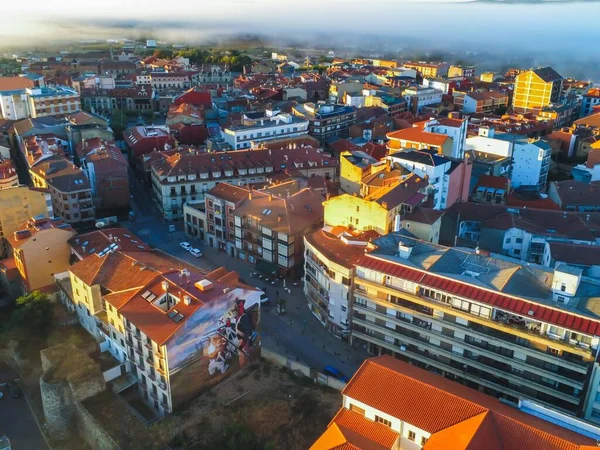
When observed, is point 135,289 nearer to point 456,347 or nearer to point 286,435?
point 286,435

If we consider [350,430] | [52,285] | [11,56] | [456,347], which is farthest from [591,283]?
[11,56]

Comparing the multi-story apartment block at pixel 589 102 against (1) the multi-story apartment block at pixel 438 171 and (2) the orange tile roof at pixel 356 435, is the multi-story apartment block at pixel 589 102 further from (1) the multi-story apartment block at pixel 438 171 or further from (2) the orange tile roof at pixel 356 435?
(2) the orange tile roof at pixel 356 435

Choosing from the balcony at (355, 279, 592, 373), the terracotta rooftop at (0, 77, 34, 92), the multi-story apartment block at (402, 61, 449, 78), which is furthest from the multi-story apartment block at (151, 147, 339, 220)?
the multi-story apartment block at (402, 61, 449, 78)

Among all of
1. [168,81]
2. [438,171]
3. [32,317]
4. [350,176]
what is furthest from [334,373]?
[168,81]

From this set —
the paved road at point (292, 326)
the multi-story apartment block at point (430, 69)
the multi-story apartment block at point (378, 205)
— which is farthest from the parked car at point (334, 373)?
the multi-story apartment block at point (430, 69)

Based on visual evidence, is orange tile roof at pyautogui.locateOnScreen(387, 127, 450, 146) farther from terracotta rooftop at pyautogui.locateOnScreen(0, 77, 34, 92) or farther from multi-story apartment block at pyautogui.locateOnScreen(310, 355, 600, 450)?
terracotta rooftop at pyautogui.locateOnScreen(0, 77, 34, 92)

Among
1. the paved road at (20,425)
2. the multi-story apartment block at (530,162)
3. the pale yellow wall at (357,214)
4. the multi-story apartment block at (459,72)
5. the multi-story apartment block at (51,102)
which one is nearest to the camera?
the paved road at (20,425)
